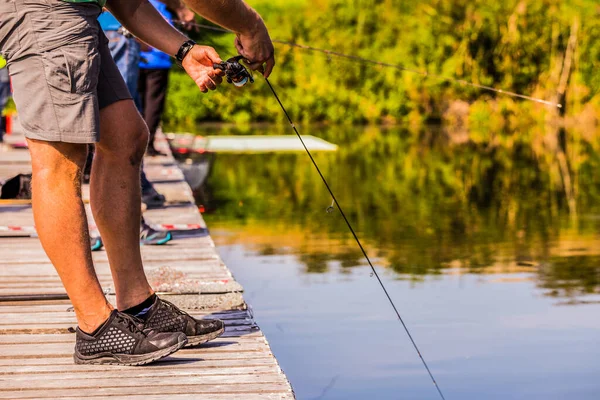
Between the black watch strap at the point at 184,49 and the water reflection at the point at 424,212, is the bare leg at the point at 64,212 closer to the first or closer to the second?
the black watch strap at the point at 184,49

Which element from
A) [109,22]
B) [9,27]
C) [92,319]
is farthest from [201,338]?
[109,22]

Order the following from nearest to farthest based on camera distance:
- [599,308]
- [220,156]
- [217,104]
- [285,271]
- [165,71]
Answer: [599,308], [285,271], [165,71], [220,156], [217,104]

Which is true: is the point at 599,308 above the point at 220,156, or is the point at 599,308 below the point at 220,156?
above

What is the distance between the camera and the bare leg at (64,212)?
350 centimetres

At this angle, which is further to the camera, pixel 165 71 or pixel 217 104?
pixel 217 104

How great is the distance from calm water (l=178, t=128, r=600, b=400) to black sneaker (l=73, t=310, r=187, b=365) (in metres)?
0.56

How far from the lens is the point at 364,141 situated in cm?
1817

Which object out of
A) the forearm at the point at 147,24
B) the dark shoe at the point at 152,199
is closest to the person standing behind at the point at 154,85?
the dark shoe at the point at 152,199

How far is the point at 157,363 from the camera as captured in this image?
3.64 m

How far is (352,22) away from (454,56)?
230 centimetres

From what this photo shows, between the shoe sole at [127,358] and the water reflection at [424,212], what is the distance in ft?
8.05

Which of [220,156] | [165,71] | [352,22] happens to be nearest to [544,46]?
[352,22]

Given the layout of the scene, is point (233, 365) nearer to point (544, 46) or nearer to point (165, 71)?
point (165, 71)

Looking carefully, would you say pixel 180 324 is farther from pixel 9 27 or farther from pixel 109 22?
pixel 109 22
